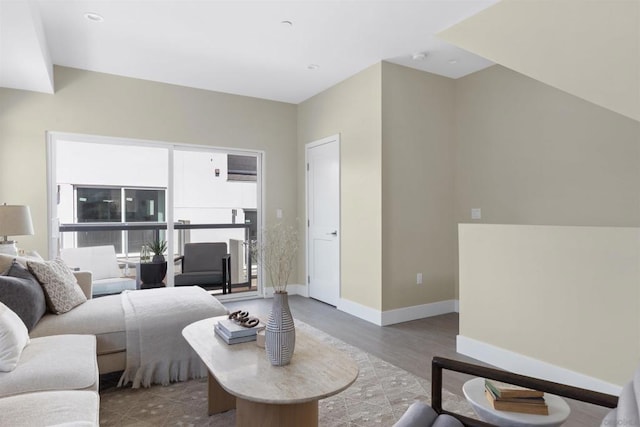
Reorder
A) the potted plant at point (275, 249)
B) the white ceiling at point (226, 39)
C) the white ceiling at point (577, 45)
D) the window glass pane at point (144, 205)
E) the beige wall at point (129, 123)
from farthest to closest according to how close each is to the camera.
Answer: the potted plant at point (275, 249) < the window glass pane at point (144, 205) < the beige wall at point (129, 123) < the white ceiling at point (226, 39) < the white ceiling at point (577, 45)

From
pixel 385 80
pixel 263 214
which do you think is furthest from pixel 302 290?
pixel 385 80

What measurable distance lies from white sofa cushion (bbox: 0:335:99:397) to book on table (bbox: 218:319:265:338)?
0.64m

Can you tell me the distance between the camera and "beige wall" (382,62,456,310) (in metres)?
4.05

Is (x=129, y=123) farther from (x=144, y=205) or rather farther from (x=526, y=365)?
(x=526, y=365)

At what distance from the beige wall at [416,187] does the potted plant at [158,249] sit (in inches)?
109

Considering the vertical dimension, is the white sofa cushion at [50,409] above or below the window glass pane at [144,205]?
below

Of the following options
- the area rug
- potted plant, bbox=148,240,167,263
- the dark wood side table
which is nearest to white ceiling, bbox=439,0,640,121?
the area rug

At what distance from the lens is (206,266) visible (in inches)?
198

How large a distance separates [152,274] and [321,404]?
316cm

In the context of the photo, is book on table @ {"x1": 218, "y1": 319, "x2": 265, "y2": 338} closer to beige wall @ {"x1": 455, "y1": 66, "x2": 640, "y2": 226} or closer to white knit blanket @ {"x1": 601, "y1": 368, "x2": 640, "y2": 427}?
white knit blanket @ {"x1": 601, "y1": 368, "x2": 640, "y2": 427}

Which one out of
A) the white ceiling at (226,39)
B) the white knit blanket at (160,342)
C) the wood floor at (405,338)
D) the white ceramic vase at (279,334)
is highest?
the white ceiling at (226,39)

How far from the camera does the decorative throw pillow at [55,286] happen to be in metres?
2.53

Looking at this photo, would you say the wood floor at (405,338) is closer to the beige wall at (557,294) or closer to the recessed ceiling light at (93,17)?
the beige wall at (557,294)

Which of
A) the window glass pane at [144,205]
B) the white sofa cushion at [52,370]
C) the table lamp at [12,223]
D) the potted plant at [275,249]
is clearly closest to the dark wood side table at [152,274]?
the window glass pane at [144,205]
